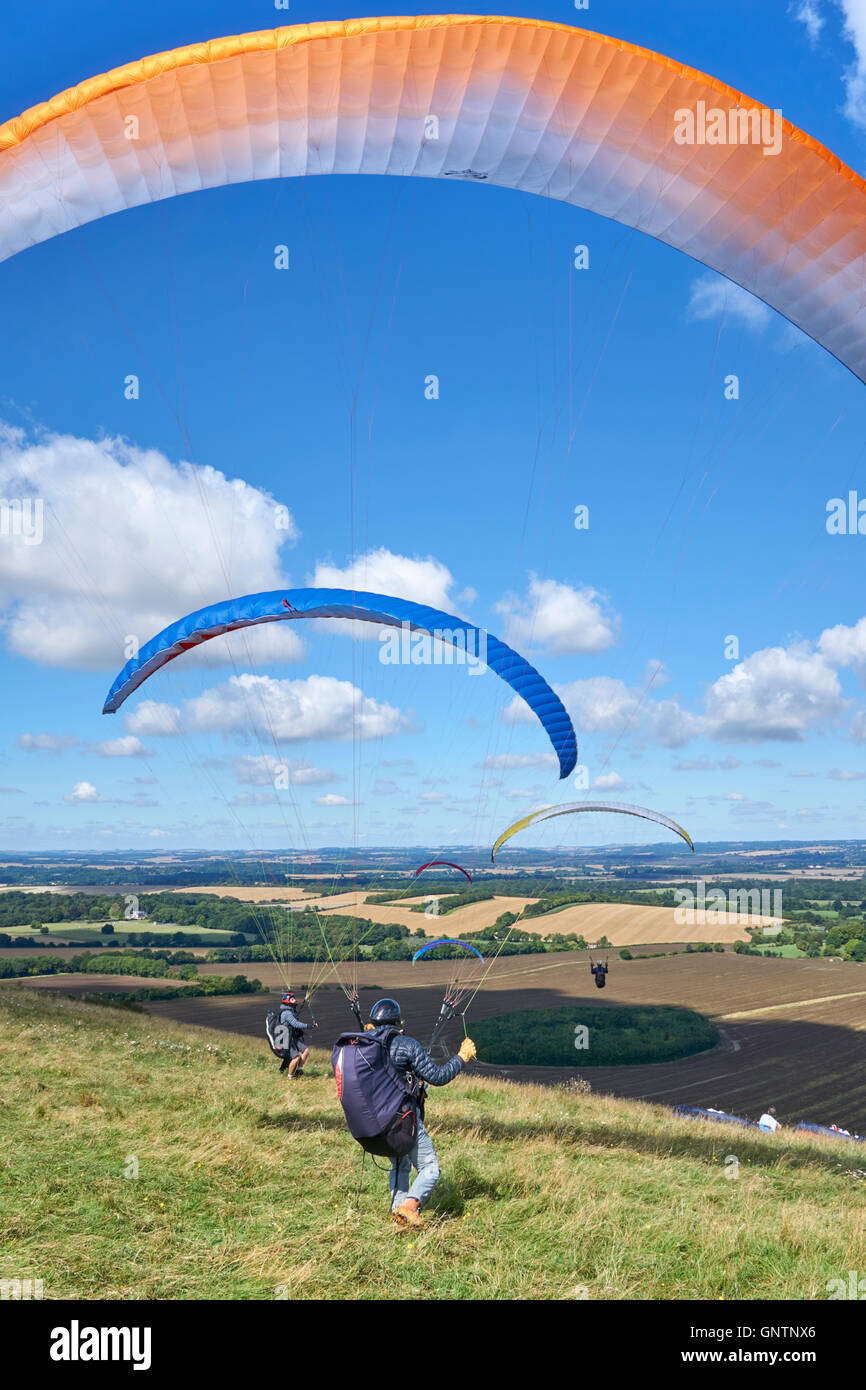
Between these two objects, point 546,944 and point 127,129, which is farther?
point 546,944

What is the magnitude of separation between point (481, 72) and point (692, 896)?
122 m

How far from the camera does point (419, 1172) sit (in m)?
5.95

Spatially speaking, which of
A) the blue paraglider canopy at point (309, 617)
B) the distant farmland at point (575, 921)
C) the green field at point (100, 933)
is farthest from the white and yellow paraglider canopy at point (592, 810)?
the green field at point (100, 933)

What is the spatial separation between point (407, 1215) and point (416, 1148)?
441 mm

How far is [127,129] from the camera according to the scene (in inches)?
269

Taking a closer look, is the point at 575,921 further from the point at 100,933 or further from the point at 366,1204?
the point at 366,1204

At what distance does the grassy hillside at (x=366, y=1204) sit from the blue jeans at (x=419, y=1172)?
244mm

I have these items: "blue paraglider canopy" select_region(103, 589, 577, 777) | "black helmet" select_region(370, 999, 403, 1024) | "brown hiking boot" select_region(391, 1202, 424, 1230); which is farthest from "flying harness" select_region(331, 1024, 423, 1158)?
"blue paraglider canopy" select_region(103, 589, 577, 777)

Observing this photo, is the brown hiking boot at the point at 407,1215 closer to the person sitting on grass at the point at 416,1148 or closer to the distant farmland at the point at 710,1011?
the person sitting on grass at the point at 416,1148

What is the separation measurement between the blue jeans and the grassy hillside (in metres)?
0.24

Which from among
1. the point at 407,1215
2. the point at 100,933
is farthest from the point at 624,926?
the point at 407,1215

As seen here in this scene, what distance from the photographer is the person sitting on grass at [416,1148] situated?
5.80 meters
